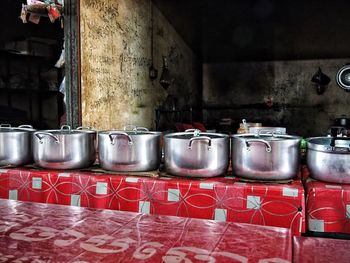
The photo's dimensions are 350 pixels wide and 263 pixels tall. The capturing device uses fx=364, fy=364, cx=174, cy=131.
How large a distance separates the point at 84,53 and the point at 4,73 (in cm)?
164

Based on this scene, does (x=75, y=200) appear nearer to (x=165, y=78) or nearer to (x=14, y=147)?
(x=14, y=147)

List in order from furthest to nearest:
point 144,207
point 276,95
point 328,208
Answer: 1. point 276,95
2. point 144,207
3. point 328,208

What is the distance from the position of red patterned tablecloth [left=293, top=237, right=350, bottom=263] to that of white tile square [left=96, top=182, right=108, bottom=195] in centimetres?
131

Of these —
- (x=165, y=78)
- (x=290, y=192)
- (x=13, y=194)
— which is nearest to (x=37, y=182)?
(x=13, y=194)

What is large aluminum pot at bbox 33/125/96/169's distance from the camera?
2.47m

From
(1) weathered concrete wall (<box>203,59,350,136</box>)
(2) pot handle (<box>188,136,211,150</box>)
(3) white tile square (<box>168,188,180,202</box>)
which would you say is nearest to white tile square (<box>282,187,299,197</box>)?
(2) pot handle (<box>188,136,211,150</box>)

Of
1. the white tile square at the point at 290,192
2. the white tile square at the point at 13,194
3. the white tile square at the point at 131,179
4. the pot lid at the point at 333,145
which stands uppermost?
the pot lid at the point at 333,145

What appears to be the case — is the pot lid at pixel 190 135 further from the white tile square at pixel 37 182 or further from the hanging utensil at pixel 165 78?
the hanging utensil at pixel 165 78

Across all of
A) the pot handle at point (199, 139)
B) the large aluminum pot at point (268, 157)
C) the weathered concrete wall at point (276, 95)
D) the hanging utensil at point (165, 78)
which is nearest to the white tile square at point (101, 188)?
the pot handle at point (199, 139)

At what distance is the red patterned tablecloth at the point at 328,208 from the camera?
201cm

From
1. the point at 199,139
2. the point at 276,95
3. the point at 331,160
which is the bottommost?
the point at 331,160

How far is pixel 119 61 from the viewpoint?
4.84 m

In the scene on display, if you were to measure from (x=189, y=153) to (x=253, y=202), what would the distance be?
1.54ft

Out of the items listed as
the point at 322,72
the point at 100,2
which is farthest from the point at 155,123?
the point at 322,72
